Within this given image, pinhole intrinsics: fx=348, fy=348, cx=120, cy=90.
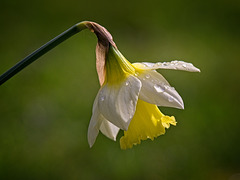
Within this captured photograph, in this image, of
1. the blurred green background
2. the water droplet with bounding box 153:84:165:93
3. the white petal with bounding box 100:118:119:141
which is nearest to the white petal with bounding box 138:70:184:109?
the water droplet with bounding box 153:84:165:93

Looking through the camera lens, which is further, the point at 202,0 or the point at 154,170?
the point at 202,0

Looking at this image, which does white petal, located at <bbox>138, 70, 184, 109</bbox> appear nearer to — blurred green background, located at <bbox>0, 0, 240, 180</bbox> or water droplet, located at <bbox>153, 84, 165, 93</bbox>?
water droplet, located at <bbox>153, 84, 165, 93</bbox>

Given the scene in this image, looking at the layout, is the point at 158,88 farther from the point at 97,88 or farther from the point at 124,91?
A: the point at 97,88

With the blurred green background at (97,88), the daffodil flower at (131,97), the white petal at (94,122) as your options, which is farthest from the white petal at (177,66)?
the blurred green background at (97,88)

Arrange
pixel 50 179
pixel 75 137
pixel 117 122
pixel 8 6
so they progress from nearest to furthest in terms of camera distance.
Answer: pixel 117 122
pixel 50 179
pixel 75 137
pixel 8 6

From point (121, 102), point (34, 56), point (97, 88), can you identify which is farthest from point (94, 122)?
point (97, 88)

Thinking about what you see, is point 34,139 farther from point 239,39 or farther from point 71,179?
point 239,39

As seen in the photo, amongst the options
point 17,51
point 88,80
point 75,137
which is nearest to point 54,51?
point 17,51
